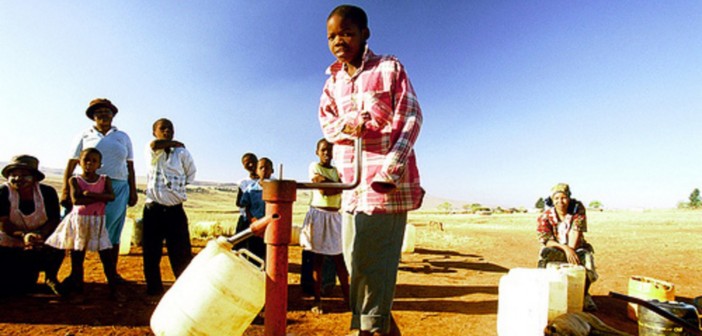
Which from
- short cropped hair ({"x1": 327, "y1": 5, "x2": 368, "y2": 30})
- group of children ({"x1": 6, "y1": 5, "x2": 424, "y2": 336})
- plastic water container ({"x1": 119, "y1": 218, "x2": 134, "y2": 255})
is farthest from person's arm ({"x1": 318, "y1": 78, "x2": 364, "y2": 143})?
plastic water container ({"x1": 119, "y1": 218, "x2": 134, "y2": 255})

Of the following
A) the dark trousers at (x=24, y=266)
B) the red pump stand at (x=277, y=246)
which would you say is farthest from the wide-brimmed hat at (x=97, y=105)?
the red pump stand at (x=277, y=246)

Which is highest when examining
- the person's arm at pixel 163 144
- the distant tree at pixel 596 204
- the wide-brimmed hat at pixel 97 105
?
the wide-brimmed hat at pixel 97 105

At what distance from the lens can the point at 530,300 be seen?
3.12 meters

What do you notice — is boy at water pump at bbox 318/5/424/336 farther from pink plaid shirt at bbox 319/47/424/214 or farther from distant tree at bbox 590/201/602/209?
distant tree at bbox 590/201/602/209

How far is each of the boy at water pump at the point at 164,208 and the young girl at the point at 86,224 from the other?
36 cm

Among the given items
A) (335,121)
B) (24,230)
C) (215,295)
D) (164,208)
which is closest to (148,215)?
(164,208)

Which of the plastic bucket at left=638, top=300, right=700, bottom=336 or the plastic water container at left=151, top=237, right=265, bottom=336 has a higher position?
the plastic water container at left=151, top=237, right=265, bottom=336

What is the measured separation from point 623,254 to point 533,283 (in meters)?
7.91

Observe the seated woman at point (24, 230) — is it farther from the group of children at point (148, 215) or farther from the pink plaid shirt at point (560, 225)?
the pink plaid shirt at point (560, 225)

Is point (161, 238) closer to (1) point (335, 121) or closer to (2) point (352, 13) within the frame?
(1) point (335, 121)

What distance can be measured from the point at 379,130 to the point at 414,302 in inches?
127

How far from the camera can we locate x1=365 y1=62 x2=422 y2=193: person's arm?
163 centimetres

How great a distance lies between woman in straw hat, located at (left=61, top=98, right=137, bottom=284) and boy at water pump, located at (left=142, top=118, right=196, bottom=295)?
42 cm

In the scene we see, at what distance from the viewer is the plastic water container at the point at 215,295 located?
169 cm
